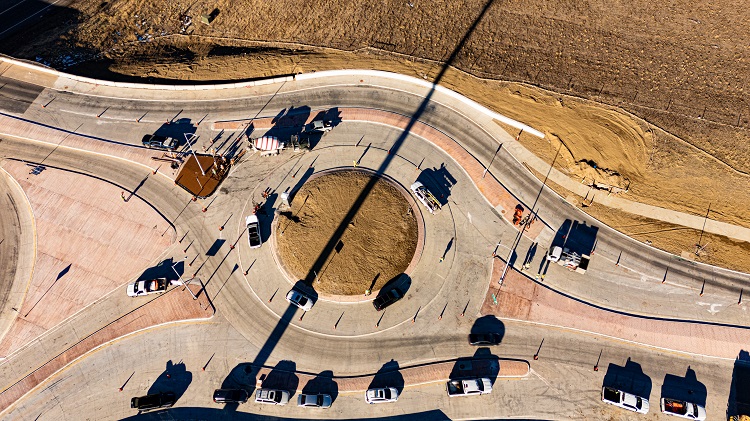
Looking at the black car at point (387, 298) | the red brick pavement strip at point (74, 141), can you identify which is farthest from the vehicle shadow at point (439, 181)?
the red brick pavement strip at point (74, 141)

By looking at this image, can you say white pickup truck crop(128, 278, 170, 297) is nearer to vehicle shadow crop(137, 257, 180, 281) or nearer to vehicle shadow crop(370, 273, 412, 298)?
vehicle shadow crop(137, 257, 180, 281)

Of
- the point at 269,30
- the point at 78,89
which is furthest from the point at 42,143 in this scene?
the point at 269,30

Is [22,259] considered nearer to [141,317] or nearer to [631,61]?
[141,317]

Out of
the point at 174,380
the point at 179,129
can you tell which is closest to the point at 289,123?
the point at 179,129

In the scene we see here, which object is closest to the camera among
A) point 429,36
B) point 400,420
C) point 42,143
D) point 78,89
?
point 400,420

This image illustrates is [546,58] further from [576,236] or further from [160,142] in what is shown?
[160,142]

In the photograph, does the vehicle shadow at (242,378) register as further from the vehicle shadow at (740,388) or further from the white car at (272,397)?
the vehicle shadow at (740,388)
